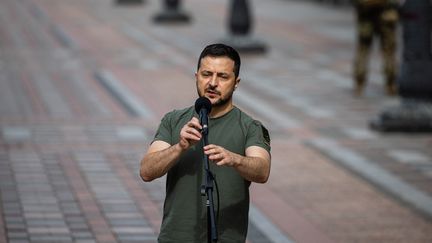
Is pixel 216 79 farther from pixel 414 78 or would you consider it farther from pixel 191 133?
pixel 414 78

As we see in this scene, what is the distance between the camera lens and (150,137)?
1468cm

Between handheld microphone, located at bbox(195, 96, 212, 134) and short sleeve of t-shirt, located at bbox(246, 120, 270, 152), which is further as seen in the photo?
short sleeve of t-shirt, located at bbox(246, 120, 270, 152)

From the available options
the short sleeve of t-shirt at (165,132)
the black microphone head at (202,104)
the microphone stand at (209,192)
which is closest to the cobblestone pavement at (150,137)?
the short sleeve of t-shirt at (165,132)

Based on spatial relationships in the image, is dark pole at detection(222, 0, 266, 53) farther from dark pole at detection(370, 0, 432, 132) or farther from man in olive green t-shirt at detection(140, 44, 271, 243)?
man in olive green t-shirt at detection(140, 44, 271, 243)

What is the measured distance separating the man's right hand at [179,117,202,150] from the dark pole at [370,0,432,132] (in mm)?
10112

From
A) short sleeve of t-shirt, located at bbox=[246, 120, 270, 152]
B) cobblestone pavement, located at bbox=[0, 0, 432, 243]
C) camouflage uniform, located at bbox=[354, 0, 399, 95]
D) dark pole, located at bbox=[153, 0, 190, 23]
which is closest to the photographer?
short sleeve of t-shirt, located at bbox=[246, 120, 270, 152]

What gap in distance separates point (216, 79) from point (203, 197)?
0.54 meters

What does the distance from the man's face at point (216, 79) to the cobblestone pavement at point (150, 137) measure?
4.08 meters

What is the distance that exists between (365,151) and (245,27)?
38.6ft

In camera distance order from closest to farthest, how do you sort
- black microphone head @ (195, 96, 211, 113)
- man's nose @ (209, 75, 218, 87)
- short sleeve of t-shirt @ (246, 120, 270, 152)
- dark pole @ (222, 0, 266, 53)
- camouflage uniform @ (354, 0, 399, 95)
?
black microphone head @ (195, 96, 211, 113) < man's nose @ (209, 75, 218, 87) < short sleeve of t-shirt @ (246, 120, 270, 152) < camouflage uniform @ (354, 0, 399, 95) < dark pole @ (222, 0, 266, 53)

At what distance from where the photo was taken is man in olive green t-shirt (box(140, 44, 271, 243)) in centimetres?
565

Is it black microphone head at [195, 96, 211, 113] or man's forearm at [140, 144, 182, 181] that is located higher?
black microphone head at [195, 96, 211, 113]

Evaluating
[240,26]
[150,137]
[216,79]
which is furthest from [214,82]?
[240,26]

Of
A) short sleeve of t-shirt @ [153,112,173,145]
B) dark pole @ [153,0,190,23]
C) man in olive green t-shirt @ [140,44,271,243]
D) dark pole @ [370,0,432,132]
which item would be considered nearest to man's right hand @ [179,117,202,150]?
man in olive green t-shirt @ [140,44,271,243]
